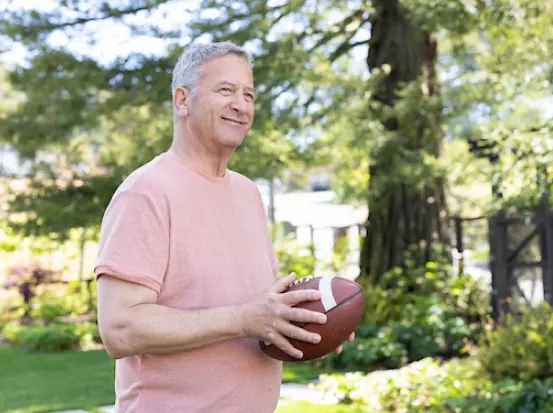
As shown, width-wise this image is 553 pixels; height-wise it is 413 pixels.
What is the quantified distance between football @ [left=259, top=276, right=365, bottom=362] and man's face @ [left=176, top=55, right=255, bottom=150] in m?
0.44

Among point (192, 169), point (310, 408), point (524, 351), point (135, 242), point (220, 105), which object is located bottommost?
point (310, 408)

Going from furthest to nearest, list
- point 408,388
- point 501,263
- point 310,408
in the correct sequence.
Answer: point 501,263
point 408,388
point 310,408

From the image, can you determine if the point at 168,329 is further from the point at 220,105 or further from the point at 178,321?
the point at 220,105

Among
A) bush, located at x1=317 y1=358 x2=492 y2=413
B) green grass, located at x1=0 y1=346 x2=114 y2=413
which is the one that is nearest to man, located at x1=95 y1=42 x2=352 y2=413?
bush, located at x1=317 y1=358 x2=492 y2=413

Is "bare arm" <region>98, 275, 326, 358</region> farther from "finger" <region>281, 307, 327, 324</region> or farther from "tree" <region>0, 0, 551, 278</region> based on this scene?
"tree" <region>0, 0, 551, 278</region>

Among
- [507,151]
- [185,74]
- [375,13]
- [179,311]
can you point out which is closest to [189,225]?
[179,311]

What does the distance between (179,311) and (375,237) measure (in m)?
9.52

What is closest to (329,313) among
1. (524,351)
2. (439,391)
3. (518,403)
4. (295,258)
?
(518,403)

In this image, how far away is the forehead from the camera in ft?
6.81

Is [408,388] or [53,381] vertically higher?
[408,388]

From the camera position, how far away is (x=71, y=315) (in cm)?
1388

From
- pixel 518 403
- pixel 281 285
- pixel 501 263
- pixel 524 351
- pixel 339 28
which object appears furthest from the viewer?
pixel 339 28

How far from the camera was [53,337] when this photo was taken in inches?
443

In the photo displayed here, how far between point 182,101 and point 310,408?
15.1ft
